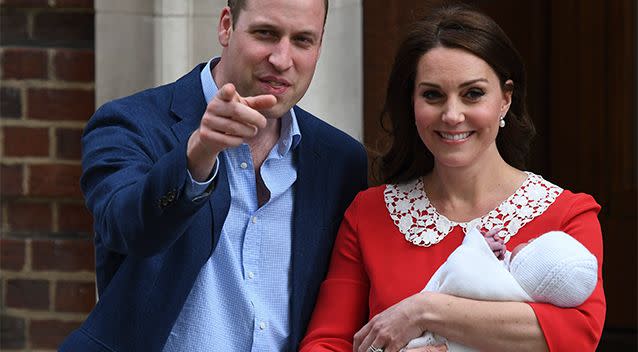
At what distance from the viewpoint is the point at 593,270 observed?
8.75 ft

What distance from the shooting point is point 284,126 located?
10.1ft

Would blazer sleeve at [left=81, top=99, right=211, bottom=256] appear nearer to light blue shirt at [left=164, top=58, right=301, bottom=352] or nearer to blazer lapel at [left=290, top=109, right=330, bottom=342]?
light blue shirt at [left=164, top=58, right=301, bottom=352]

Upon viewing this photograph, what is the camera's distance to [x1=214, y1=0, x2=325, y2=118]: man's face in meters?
2.87

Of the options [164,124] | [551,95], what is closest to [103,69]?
[164,124]

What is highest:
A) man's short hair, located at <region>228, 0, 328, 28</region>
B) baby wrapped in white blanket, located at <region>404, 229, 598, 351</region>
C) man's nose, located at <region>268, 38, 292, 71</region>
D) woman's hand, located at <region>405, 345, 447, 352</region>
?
man's short hair, located at <region>228, 0, 328, 28</region>

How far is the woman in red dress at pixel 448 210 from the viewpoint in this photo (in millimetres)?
2740

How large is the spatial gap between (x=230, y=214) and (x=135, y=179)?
1.17 feet

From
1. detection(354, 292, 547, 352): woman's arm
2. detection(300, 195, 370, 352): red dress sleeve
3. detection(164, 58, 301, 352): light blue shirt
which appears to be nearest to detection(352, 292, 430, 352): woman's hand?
detection(354, 292, 547, 352): woman's arm

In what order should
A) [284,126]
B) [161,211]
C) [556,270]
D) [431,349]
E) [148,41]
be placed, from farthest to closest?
[148,41]
[284,126]
[431,349]
[556,270]
[161,211]

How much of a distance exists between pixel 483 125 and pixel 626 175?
303cm

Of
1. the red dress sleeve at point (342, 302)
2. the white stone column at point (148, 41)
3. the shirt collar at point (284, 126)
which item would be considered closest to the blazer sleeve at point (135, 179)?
the shirt collar at point (284, 126)

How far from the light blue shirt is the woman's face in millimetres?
329

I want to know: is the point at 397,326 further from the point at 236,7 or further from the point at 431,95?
the point at 236,7

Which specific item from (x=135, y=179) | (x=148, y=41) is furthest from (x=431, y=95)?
(x=148, y=41)
